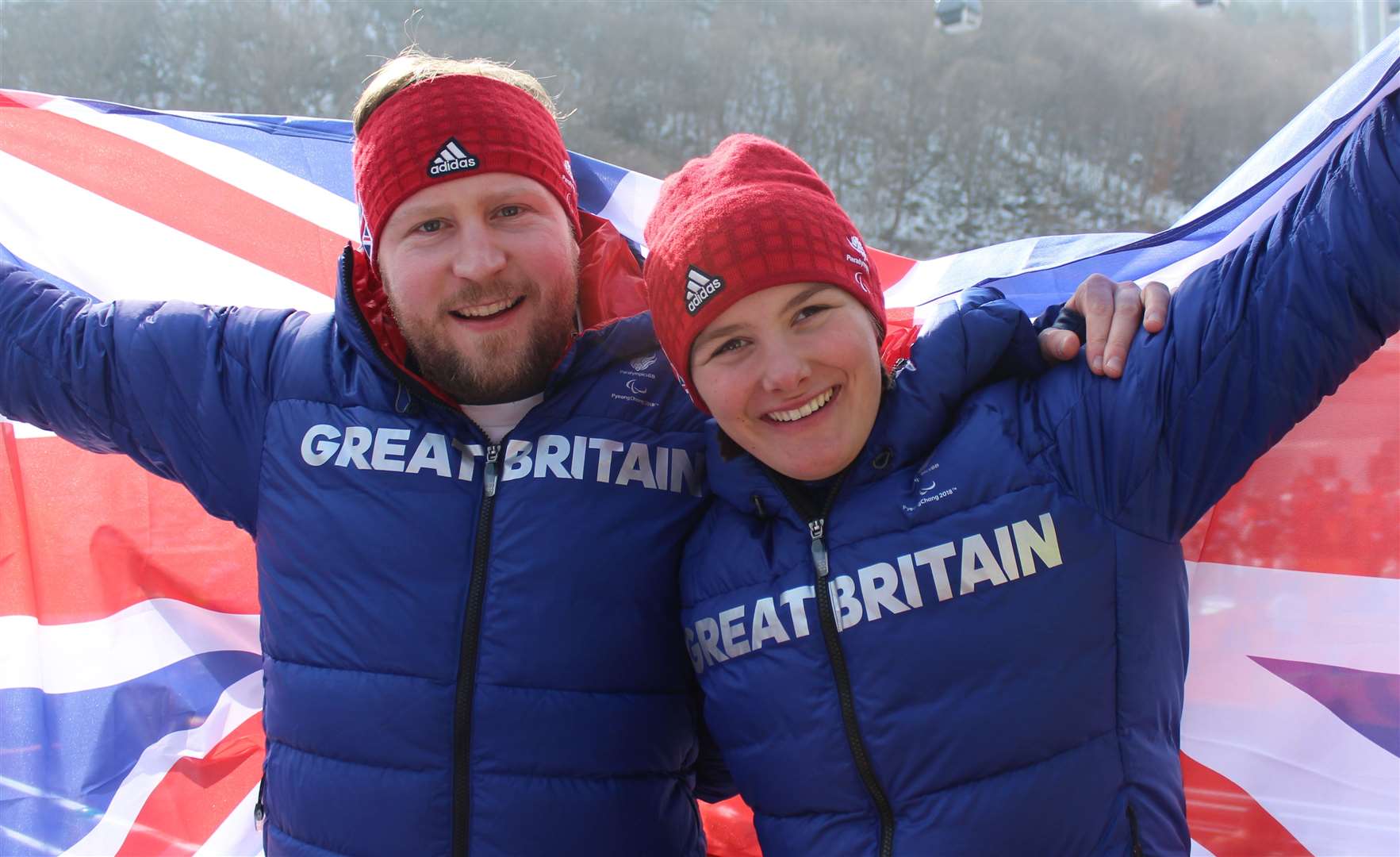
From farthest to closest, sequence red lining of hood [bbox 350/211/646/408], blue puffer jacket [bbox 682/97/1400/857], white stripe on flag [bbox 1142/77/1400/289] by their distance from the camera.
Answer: red lining of hood [bbox 350/211/646/408] < white stripe on flag [bbox 1142/77/1400/289] < blue puffer jacket [bbox 682/97/1400/857]

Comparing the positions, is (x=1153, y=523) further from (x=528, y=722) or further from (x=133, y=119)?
(x=133, y=119)

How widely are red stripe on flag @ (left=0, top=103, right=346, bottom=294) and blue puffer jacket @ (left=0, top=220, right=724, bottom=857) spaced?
0.82 meters

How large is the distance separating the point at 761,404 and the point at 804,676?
0.38m

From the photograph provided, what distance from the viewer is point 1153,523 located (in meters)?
1.49

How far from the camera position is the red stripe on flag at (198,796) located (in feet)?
7.75

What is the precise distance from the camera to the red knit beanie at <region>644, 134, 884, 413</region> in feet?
5.40

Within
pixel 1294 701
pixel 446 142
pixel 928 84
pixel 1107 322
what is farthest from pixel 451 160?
pixel 928 84

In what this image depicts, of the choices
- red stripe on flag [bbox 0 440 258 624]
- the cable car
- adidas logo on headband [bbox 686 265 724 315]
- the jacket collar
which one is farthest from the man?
the cable car

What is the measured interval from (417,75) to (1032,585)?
4.43 feet

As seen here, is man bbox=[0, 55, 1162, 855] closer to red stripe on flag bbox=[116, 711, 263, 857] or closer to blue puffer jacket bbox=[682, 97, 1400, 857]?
blue puffer jacket bbox=[682, 97, 1400, 857]

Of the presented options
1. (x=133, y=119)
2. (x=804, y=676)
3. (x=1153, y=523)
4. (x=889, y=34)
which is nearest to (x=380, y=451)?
(x=804, y=676)

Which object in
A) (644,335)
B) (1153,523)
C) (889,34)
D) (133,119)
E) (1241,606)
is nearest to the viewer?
(1153,523)

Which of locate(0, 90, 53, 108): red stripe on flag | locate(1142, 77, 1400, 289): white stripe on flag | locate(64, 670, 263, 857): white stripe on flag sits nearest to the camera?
locate(1142, 77, 1400, 289): white stripe on flag

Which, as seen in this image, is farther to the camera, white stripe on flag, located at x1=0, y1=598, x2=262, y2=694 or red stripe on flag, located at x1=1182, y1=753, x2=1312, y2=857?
white stripe on flag, located at x1=0, y1=598, x2=262, y2=694
